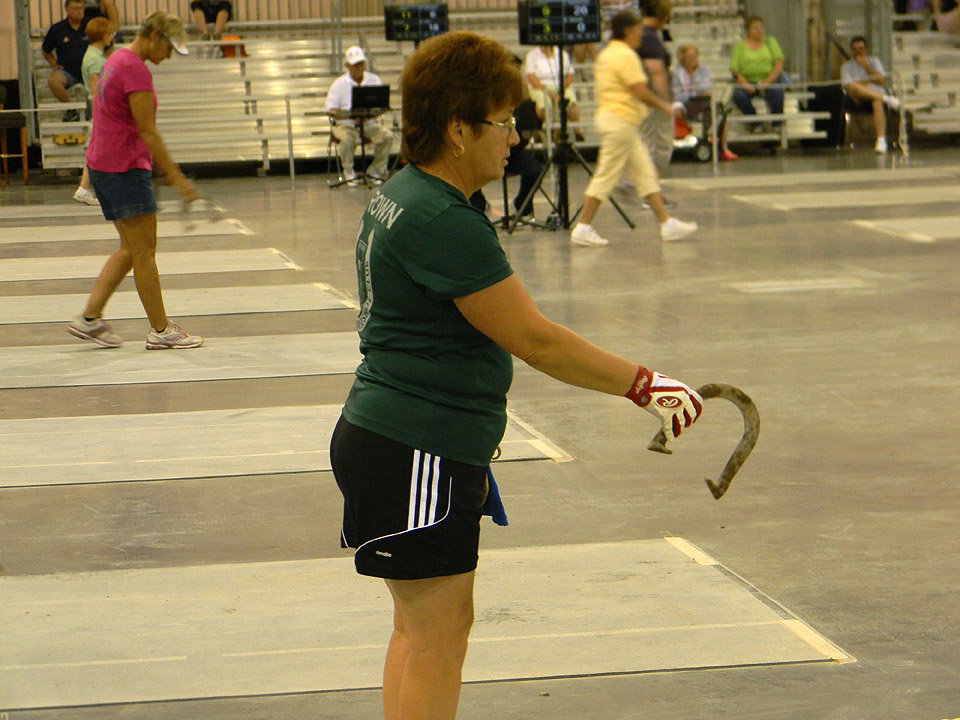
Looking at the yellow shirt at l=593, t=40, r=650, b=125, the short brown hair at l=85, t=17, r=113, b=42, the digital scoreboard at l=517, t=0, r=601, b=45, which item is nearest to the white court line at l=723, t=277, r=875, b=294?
the yellow shirt at l=593, t=40, r=650, b=125

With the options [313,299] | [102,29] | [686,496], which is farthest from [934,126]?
[686,496]

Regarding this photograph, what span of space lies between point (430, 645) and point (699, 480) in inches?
113

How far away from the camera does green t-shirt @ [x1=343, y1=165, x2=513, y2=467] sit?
272 centimetres

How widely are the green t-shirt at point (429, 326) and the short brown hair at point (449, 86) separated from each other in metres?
0.08

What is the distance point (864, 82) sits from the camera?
2298 centimetres

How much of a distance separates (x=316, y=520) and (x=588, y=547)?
1028 millimetres

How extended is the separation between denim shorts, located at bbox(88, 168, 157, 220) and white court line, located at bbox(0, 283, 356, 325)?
1686 mm

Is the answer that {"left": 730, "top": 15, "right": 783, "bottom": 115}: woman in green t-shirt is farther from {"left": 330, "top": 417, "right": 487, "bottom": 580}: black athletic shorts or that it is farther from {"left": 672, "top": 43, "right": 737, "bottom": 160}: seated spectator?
{"left": 330, "top": 417, "right": 487, "bottom": 580}: black athletic shorts

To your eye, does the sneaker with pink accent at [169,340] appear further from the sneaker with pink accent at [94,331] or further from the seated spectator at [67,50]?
the seated spectator at [67,50]

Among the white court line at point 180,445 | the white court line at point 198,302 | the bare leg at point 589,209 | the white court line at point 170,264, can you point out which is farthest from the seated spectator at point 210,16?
the white court line at point 180,445

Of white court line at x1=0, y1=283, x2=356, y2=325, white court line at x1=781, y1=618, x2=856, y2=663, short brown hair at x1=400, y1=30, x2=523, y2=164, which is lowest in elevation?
white court line at x1=781, y1=618, x2=856, y2=663

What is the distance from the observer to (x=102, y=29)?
15164 millimetres

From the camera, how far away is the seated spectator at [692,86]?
2156 cm

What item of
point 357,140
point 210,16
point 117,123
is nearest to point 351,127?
point 357,140
